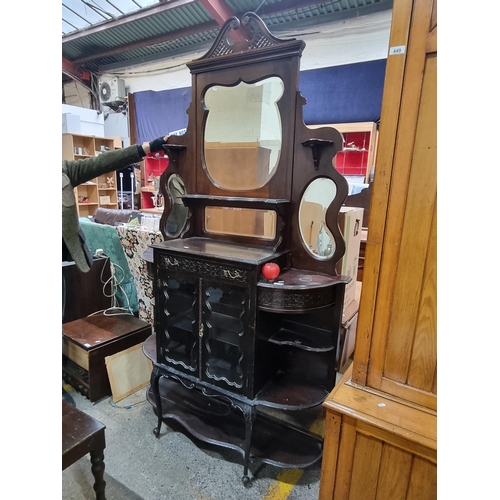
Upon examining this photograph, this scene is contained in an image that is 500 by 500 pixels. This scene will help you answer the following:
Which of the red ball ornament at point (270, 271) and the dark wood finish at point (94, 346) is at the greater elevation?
the red ball ornament at point (270, 271)

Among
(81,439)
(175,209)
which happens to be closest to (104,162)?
(175,209)

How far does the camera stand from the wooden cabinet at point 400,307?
0.83 meters

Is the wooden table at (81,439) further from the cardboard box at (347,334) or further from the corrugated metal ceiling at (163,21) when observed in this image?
the corrugated metal ceiling at (163,21)

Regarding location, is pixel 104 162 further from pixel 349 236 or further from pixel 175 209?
pixel 349 236

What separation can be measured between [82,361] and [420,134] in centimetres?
213

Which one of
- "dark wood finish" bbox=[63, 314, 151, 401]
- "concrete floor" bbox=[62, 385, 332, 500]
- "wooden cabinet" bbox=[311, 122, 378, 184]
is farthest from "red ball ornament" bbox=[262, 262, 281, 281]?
"wooden cabinet" bbox=[311, 122, 378, 184]

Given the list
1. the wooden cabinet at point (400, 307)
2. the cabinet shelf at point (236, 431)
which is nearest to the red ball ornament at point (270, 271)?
the wooden cabinet at point (400, 307)

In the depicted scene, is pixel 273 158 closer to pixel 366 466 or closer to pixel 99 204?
pixel 366 466

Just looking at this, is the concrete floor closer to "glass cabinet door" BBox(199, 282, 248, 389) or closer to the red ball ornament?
"glass cabinet door" BBox(199, 282, 248, 389)

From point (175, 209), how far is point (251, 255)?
707 millimetres

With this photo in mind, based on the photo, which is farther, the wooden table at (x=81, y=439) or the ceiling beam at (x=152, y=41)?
the ceiling beam at (x=152, y=41)

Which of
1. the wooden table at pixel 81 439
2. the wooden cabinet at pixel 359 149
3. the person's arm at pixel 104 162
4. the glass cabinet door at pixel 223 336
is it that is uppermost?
the wooden cabinet at pixel 359 149
